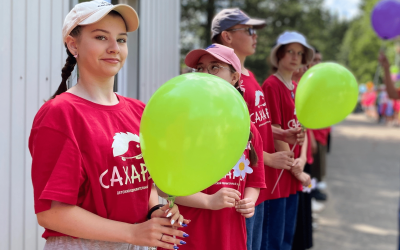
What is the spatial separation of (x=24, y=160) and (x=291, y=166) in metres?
2.02

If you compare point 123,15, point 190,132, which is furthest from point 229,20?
point 190,132

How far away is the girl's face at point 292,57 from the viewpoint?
3.57 m

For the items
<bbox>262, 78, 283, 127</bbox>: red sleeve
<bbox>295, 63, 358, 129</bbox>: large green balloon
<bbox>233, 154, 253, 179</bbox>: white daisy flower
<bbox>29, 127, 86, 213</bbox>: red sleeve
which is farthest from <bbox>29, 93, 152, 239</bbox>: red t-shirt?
<bbox>262, 78, 283, 127</bbox>: red sleeve

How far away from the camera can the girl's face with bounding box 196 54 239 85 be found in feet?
7.64

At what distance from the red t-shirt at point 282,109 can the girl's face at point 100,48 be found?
6.13ft

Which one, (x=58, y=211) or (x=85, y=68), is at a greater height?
(x=85, y=68)

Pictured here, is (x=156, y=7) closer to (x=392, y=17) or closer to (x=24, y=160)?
(x=24, y=160)

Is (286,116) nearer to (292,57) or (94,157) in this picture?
(292,57)

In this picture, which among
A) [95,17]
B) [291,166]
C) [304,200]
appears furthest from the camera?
[304,200]

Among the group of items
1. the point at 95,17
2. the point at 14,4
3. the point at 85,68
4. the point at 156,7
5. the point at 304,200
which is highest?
the point at 156,7

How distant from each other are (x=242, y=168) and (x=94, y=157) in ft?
3.19

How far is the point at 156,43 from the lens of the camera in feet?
15.9

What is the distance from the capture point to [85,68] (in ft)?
5.49

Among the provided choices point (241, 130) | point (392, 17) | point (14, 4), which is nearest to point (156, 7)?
point (14, 4)
